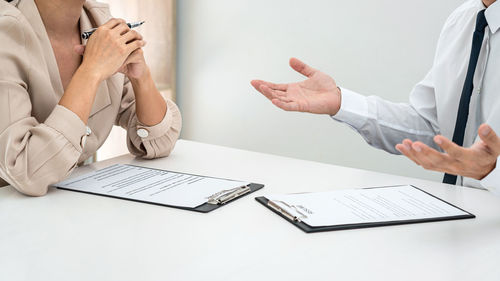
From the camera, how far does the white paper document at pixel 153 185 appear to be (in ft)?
3.30

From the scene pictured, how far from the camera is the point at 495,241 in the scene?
866mm

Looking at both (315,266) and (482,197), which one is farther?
(482,197)

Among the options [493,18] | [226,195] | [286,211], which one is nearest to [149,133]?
[226,195]

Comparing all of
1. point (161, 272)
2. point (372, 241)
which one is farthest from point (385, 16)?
point (161, 272)

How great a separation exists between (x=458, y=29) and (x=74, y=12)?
1221 mm

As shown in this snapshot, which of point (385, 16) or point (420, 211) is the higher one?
point (385, 16)

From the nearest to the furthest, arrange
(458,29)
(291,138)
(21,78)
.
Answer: (21,78) → (458,29) → (291,138)

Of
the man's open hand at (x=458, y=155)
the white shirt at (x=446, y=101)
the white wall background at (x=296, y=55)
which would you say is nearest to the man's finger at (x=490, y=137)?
the man's open hand at (x=458, y=155)

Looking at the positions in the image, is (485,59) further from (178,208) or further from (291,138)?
(291,138)

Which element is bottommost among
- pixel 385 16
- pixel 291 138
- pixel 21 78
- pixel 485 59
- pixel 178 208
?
pixel 291 138

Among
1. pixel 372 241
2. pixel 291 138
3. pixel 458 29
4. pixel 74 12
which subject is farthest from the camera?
pixel 291 138

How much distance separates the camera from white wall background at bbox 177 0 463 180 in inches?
96.1

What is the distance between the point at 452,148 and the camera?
0.85 meters

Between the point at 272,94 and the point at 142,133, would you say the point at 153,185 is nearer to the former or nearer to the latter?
the point at 142,133
